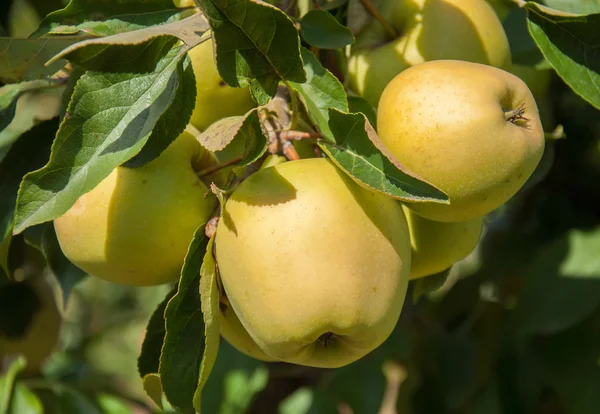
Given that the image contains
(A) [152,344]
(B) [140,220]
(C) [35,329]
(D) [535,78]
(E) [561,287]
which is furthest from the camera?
(C) [35,329]

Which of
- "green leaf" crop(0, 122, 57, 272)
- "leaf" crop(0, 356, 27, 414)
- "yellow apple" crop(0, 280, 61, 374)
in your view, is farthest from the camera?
"yellow apple" crop(0, 280, 61, 374)

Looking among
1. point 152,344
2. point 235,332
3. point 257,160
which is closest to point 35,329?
point 152,344

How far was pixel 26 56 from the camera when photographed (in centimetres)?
83

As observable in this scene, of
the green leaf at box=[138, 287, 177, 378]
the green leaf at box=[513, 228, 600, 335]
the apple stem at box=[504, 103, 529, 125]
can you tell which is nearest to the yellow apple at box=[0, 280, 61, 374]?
the green leaf at box=[138, 287, 177, 378]

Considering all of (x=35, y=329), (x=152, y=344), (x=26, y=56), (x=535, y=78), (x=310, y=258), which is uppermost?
(x=26, y=56)

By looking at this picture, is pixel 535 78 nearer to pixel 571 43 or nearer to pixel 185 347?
pixel 571 43

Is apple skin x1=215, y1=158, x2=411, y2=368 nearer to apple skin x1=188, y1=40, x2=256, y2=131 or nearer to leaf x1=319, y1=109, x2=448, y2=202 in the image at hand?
leaf x1=319, y1=109, x2=448, y2=202

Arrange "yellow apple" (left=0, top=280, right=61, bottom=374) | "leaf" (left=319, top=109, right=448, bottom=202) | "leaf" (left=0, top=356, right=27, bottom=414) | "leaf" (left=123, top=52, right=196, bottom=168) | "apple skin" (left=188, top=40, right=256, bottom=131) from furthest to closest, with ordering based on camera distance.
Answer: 1. "yellow apple" (left=0, top=280, right=61, bottom=374)
2. "leaf" (left=0, top=356, right=27, bottom=414)
3. "apple skin" (left=188, top=40, right=256, bottom=131)
4. "leaf" (left=123, top=52, right=196, bottom=168)
5. "leaf" (left=319, top=109, right=448, bottom=202)

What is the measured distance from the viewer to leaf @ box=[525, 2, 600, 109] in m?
0.83

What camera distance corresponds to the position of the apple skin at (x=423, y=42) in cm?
84

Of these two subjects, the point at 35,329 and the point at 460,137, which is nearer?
the point at 460,137

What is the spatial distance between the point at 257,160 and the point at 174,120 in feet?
0.31

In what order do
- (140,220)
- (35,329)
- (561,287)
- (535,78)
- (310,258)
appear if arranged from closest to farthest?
(310,258) < (140,220) < (535,78) < (561,287) < (35,329)

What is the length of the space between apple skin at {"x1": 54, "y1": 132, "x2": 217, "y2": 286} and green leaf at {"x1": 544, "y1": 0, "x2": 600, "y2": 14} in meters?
0.55
